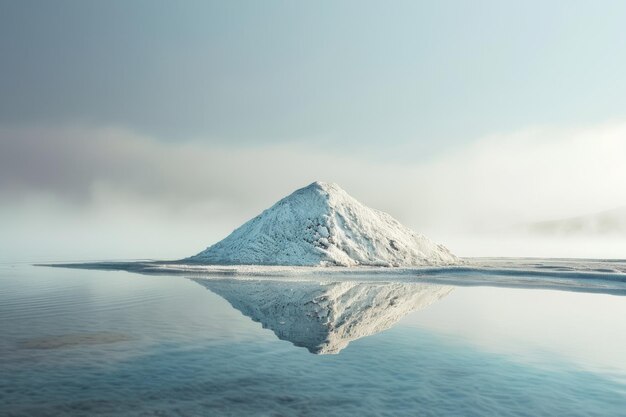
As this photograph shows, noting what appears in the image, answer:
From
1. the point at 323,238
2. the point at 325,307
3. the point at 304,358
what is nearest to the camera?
the point at 304,358

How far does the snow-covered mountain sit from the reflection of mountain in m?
19.4

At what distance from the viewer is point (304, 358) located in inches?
451

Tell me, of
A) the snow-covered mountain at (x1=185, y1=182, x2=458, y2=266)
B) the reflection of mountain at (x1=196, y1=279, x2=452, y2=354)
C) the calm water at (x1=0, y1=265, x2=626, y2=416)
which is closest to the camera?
the calm water at (x1=0, y1=265, x2=626, y2=416)

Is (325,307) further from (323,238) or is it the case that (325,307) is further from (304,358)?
(323,238)

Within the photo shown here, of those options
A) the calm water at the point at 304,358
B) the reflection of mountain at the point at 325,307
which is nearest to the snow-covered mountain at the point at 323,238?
the reflection of mountain at the point at 325,307

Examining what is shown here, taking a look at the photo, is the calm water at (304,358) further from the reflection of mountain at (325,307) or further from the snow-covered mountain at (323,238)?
the snow-covered mountain at (323,238)

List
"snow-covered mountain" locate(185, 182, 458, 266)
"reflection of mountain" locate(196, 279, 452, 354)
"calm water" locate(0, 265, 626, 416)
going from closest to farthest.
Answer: "calm water" locate(0, 265, 626, 416) → "reflection of mountain" locate(196, 279, 452, 354) → "snow-covered mountain" locate(185, 182, 458, 266)

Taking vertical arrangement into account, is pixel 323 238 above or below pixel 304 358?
above

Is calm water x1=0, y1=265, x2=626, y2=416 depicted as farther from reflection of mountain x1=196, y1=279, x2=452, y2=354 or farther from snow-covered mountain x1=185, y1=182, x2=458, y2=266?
snow-covered mountain x1=185, y1=182, x2=458, y2=266

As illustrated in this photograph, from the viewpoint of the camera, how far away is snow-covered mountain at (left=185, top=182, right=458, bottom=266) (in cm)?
5216

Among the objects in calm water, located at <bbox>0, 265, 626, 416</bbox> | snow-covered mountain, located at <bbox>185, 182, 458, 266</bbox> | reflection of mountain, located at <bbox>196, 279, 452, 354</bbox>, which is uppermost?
snow-covered mountain, located at <bbox>185, 182, 458, 266</bbox>

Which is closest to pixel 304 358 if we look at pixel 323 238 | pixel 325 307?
pixel 325 307

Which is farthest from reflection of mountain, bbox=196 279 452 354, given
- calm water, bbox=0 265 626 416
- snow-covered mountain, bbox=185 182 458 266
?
snow-covered mountain, bbox=185 182 458 266

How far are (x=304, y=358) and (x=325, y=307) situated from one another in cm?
889
